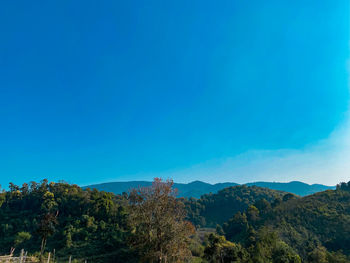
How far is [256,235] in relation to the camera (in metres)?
38.8

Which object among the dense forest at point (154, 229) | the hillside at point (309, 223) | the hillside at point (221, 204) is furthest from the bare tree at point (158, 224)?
the hillside at point (221, 204)

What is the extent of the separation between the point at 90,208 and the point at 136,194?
3191cm

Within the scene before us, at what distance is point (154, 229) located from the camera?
19.6 m

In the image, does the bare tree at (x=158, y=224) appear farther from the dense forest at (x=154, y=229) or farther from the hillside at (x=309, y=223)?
the hillside at (x=309, y=223)

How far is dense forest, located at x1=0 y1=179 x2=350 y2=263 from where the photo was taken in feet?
64.8

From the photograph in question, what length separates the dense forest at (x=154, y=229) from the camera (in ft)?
64.8

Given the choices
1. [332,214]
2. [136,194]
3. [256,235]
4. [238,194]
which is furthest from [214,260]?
[238,194]

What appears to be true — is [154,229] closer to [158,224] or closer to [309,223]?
[158,224]

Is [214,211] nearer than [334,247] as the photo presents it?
No

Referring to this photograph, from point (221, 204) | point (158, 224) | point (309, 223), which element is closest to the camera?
point (158, 224)

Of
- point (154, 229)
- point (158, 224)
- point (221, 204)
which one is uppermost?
point (158, 224)

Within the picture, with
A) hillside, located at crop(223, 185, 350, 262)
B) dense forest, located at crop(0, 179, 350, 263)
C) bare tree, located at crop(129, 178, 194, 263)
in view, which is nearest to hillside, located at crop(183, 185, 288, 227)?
dense forest, located at crop(0, 179, 350, 263)

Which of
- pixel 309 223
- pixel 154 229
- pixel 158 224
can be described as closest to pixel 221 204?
pixel 309 223

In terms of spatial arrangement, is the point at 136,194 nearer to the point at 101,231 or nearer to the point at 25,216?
the point at 101,231
